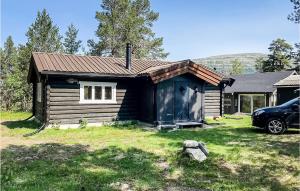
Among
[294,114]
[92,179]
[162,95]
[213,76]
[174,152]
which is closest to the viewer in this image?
[92,179]

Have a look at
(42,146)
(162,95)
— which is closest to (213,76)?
(162,95)

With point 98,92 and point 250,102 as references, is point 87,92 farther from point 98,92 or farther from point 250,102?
point 250,102

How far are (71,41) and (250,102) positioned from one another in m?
26.8

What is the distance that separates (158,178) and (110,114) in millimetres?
11240

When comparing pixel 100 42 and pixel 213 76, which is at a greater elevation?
pixel 100 42

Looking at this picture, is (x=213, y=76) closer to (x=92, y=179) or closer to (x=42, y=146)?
(x=42, y=146)

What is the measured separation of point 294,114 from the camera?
1547 centimetres

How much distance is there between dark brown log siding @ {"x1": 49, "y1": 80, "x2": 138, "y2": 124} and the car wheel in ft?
25.3

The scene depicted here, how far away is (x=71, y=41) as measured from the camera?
154 feet

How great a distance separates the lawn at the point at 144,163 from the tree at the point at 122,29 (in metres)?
27.8

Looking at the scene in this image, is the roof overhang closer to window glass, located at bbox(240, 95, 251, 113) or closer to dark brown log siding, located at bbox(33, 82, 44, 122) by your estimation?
dark brown log siding, located at bbox(33, 82, 44, 122)

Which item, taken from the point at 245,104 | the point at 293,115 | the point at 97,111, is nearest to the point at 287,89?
the point at 245,104

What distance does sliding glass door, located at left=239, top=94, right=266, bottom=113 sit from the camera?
31.5 m

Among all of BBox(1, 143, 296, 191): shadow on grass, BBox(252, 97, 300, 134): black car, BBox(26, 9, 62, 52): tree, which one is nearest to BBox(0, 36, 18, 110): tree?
BBox(26, 9, 62, 52): tree
